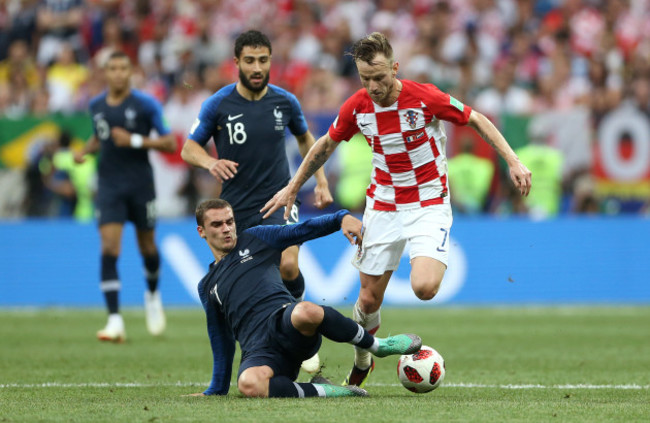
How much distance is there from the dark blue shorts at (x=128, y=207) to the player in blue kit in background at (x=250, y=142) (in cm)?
282

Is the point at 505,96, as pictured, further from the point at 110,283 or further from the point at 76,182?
the point at 110,283

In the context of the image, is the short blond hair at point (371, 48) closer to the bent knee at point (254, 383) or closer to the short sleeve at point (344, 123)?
the short sleeve at point (344, 123)

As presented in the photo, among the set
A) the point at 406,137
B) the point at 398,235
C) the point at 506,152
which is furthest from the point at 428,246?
the point at 506,152

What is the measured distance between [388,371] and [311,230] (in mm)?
2564

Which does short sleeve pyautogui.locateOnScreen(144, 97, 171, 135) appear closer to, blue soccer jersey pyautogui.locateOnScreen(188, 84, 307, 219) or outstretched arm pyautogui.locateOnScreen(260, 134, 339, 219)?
blue soccer jersey pyautogui.locateOnScreen(188, 84, 307, 219)

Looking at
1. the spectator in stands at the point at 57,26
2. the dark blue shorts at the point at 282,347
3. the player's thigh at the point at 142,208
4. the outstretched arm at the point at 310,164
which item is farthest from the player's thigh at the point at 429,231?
the spectator in stands at the point at 57,26

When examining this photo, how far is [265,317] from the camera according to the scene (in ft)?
21.9

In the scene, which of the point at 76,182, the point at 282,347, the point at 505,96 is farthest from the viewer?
the point at 505,96

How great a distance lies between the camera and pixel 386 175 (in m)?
7.55

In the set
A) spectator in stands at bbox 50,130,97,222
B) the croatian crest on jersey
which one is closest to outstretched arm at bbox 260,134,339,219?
the croatian crest on jersey

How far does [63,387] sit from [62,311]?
297 inches

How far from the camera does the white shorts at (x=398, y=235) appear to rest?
7.36 m

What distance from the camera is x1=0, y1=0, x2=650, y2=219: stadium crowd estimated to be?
15516 millimetres

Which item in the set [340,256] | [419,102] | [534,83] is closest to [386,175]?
[419,102]
